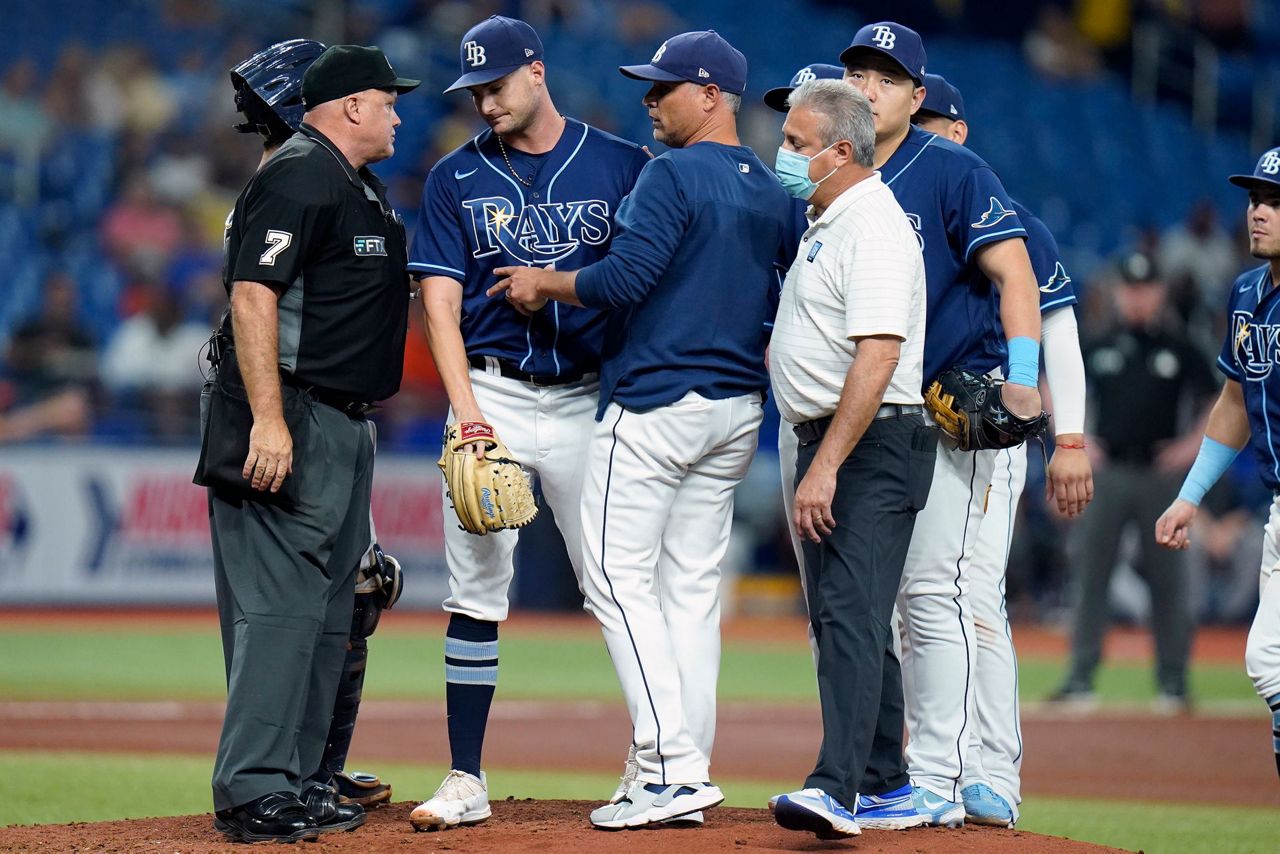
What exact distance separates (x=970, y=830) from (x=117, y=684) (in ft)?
24.9

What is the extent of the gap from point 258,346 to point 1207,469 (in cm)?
349

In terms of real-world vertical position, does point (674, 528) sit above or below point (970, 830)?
above

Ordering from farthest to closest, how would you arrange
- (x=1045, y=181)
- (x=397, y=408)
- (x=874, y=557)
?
(x=1045, y=181) → (x=397, y=408) → (x=874, y=557)

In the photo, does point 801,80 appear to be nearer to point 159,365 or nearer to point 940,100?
point 940,100

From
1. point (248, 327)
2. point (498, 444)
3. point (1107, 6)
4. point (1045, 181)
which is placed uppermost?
point (1107, 6)

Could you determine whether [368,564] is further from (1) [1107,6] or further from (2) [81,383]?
(1) [1107,6]

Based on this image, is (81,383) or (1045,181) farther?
(1045,181)

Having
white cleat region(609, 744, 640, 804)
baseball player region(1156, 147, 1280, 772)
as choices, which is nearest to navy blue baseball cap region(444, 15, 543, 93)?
white cleat region(609, 744, 640, 804)

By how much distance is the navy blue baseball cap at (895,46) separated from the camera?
5445mm

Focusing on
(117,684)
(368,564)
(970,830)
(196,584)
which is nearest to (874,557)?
(970,830)

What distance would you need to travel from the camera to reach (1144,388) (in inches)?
425

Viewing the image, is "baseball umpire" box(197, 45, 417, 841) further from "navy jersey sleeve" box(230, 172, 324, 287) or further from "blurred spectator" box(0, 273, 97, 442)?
"blurred spectator" box(0, 273, 97, 442)

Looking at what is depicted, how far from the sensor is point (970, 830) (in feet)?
17.1

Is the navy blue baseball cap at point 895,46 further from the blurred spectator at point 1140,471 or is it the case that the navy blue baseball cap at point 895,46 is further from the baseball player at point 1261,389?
the blurred spectator at point 1140,471
